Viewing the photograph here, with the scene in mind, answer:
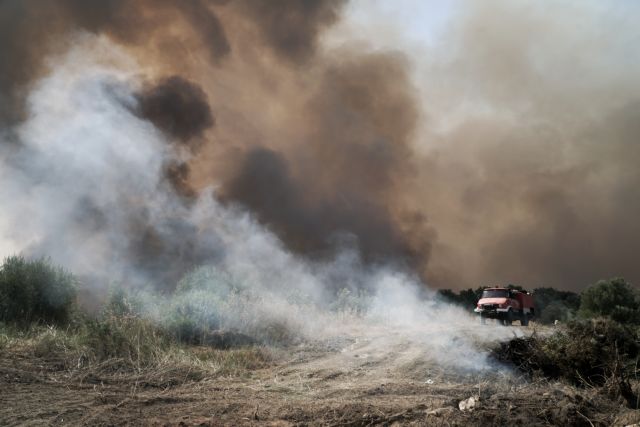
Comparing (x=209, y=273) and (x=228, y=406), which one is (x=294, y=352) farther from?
(x=209, y=273)

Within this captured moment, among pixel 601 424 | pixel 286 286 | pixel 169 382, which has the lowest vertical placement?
pixel 601 424

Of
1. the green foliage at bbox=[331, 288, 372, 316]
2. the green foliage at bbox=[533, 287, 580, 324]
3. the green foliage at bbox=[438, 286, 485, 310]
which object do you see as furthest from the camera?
the green foliage at bbox=[438, 286, 485, 310]

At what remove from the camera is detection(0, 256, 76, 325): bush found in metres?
14.7

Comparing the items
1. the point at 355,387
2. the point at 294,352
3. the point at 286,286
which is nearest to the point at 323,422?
the point at 355,387

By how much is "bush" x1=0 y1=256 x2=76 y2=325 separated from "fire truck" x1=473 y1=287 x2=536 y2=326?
19.2 m

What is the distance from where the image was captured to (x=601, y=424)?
332 inches

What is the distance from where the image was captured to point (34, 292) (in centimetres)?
1533

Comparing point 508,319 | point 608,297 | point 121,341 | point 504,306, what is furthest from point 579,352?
point 608,297

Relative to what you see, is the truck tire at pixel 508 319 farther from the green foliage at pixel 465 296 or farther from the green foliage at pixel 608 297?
the green foliage at pixel 465 296

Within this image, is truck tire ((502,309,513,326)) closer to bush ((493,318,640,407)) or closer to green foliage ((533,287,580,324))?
green foliage ((533,287,580,324))

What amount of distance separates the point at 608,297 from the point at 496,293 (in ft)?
32.9

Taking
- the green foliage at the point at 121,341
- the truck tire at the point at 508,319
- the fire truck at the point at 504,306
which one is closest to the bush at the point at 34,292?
the green foliage at the point at 121,341

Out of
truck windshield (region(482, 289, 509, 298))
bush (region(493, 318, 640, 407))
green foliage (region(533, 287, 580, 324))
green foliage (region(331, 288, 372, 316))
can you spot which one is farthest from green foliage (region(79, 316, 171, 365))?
green foliage (region(533, 287, 580, 324))

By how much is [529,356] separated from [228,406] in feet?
27.3
